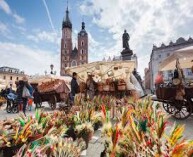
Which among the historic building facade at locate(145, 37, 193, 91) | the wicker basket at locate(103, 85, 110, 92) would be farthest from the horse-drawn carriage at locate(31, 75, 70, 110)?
the historic building facade at locate(145, 37, 193, 91)

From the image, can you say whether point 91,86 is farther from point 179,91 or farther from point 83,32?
point 83,32

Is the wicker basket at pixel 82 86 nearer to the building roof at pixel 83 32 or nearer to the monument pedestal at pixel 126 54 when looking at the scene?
the monument pedestal at pixel 126 54

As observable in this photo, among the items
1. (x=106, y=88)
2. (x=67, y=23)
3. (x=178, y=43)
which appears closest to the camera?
(x=106, y=88)

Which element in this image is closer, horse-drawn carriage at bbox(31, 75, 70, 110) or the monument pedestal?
horse-drawn carriage at bbox(31, 75, 70, 110)

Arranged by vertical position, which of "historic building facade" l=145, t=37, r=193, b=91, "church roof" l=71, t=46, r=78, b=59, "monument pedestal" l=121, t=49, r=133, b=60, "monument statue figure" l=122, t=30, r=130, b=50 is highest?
"church roof" l=71, t=46, r=78, b=59

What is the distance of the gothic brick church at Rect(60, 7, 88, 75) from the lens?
101 m

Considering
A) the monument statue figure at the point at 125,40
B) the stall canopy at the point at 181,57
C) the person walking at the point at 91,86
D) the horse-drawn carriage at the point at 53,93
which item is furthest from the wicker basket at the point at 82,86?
the monument statue figure at the point at 125,40

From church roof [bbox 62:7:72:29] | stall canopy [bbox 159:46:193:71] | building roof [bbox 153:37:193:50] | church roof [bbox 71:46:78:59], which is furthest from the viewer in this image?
church roof [bbox 62:7:72:29]

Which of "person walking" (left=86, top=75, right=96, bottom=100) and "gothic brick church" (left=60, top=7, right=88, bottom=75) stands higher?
"gothic brick church" (left=60, top=7, right=88, bottom=75)

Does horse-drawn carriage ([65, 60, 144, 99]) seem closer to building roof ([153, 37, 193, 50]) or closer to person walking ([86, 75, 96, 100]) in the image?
person walking ([86, 75, 96, 100])

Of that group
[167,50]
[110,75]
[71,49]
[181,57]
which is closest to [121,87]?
[110,75]

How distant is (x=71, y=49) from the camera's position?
106 metres

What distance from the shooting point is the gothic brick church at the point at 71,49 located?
100688 millimetres

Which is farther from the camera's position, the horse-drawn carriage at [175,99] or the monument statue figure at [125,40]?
the monument statue figure at [125,40]
